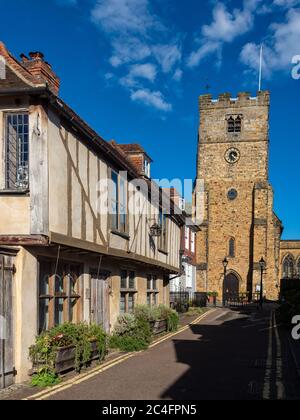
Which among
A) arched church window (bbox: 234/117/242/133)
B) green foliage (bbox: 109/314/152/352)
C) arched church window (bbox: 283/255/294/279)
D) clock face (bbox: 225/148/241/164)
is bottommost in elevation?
arched church window (bbox: 283/255/294/279)

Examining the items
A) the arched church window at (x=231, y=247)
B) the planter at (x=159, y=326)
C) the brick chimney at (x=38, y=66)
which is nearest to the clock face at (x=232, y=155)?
the arched church window at (x=231, y=247)

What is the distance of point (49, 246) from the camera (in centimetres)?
956

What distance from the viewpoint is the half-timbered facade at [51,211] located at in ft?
29.9

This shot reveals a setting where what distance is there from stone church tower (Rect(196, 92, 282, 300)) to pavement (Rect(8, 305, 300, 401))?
3441 centimetres

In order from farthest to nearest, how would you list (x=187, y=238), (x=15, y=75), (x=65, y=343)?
(x=187, y=238) → (x=15, y=75) → (x=65, y=343)

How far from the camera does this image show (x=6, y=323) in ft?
27.8

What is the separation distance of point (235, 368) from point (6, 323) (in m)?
5.27

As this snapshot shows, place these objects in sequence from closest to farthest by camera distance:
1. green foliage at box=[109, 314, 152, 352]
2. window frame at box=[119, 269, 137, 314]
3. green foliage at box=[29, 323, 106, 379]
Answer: green foliage at box=[29, 323, 106, 379], green foliage at box=[109, 314, 152, 352], window frame at box=[119, 269, 137, 314]

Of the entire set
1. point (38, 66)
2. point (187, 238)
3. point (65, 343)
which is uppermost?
point (38, 66)

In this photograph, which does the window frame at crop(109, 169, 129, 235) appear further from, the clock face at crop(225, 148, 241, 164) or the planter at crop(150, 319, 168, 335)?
the clock face at crop(225, 148, 241, 164)

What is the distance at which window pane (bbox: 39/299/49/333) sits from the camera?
990cm

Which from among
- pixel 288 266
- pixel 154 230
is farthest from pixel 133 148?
pixel 288 266

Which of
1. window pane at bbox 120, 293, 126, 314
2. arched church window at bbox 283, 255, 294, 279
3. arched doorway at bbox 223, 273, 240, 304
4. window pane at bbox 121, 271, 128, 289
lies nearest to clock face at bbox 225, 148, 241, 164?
arched doorway at bbox 223, 273, 240, 304

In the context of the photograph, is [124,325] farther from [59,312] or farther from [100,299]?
[59,312]
